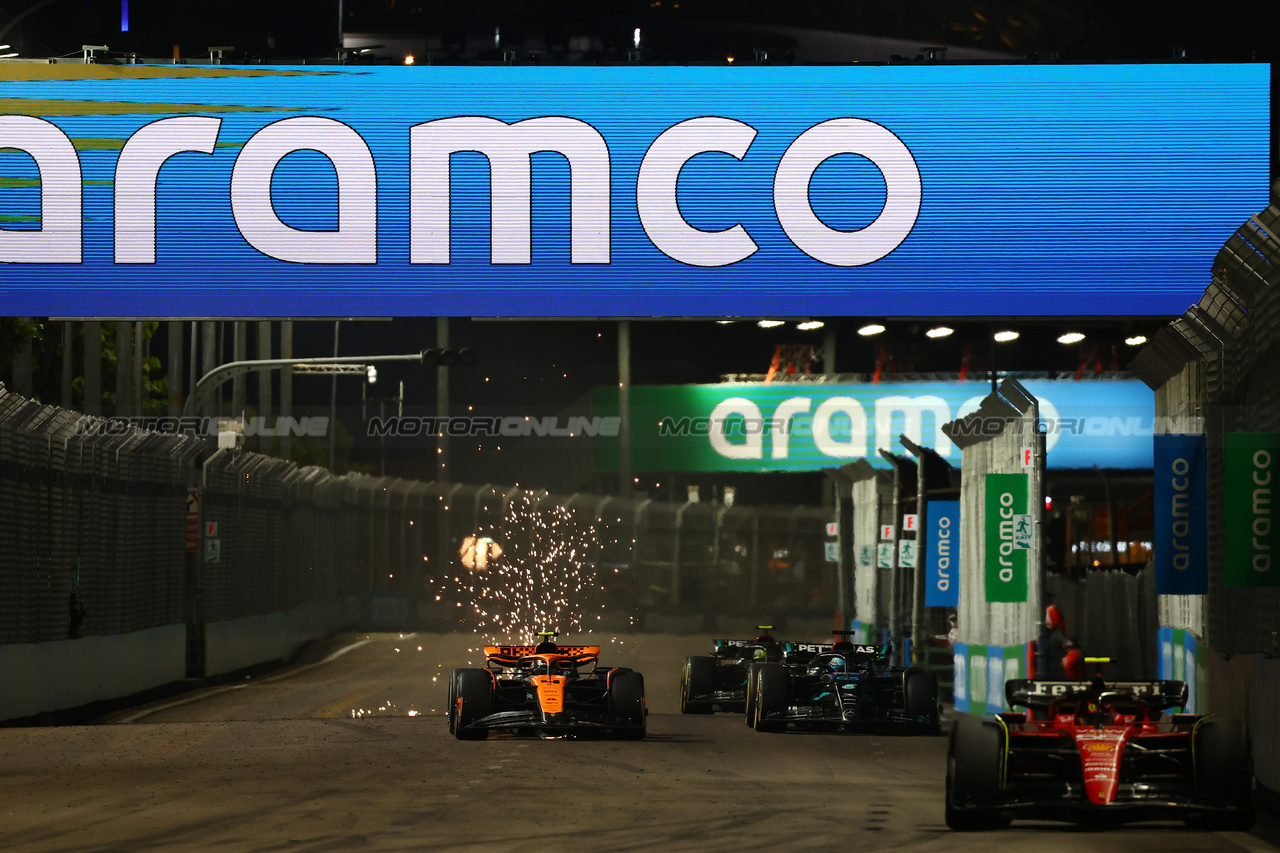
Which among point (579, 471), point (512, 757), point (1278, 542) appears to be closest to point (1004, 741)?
point (1278, 542)

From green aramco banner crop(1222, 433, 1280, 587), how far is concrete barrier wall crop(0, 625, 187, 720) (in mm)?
11150

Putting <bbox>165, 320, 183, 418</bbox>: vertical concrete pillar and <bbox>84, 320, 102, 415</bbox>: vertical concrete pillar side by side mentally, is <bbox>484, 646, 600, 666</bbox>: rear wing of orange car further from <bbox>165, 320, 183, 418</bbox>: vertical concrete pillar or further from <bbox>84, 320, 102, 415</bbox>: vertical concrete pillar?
<bbox>165, 320, 183, 418</bbox>: vertical concrete pillar

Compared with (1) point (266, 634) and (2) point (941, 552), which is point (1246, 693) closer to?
(2) point (941, 552)

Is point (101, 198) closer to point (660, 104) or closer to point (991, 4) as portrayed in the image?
point (660, 104)

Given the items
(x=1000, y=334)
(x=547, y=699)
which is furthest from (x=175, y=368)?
(x=547, y=699)

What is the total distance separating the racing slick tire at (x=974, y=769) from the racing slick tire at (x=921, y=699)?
23.9ft

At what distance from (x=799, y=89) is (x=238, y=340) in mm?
19984

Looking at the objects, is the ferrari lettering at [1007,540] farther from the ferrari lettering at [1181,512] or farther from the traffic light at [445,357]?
the traffic light at [445,357]

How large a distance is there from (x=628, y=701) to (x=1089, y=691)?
6.14 metres

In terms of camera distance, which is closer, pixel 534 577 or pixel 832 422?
pixel 832 422

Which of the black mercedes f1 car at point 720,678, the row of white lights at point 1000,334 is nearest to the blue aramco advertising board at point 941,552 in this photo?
the black mercedes f1 car at point 720,678

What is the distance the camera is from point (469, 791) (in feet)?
37.4

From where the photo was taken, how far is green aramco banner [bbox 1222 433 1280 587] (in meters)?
12.1

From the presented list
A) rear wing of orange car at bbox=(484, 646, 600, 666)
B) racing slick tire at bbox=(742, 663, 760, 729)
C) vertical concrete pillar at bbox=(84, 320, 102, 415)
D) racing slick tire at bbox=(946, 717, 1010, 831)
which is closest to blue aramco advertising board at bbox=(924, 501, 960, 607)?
racing slick tire at bbox=(742, 663, 760, 729)
